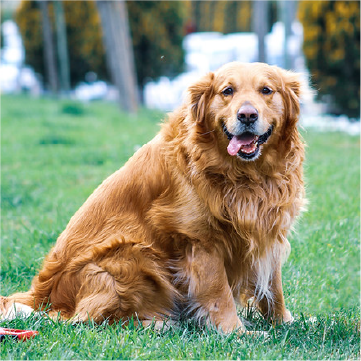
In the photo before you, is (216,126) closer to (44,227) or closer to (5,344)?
(5,344)

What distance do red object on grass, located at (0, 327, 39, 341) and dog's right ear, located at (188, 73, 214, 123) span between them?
1565mm

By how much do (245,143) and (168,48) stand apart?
17.3 m

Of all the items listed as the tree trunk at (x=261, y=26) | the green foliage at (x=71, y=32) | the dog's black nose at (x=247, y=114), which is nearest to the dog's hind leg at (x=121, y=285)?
the dog's black nose at (x=247, y=114)

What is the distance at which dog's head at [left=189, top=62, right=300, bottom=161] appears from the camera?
312 cm

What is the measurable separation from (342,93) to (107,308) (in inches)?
402

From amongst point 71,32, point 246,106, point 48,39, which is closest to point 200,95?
point 246,106

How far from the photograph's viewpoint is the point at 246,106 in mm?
3057

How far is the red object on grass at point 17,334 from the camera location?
2.84 metres

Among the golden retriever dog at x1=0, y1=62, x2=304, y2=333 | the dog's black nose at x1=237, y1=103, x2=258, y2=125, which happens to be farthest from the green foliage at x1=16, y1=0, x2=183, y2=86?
the dog's black nose at x1=237, y1=103, x2=258, y2=125

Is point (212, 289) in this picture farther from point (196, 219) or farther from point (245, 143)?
point (245, 143)

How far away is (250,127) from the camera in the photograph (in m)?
3.10

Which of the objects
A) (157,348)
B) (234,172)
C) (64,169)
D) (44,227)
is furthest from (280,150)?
(64,169)

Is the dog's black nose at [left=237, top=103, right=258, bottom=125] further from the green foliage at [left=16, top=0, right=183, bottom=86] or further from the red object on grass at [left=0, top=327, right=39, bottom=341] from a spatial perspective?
the green foliage at [left=16, top=0, right=183, bottom=86]

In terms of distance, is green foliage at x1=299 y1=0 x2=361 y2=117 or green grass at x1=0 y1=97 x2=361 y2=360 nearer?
green grass at x1=0 y1=97 x2=361 y2=360
